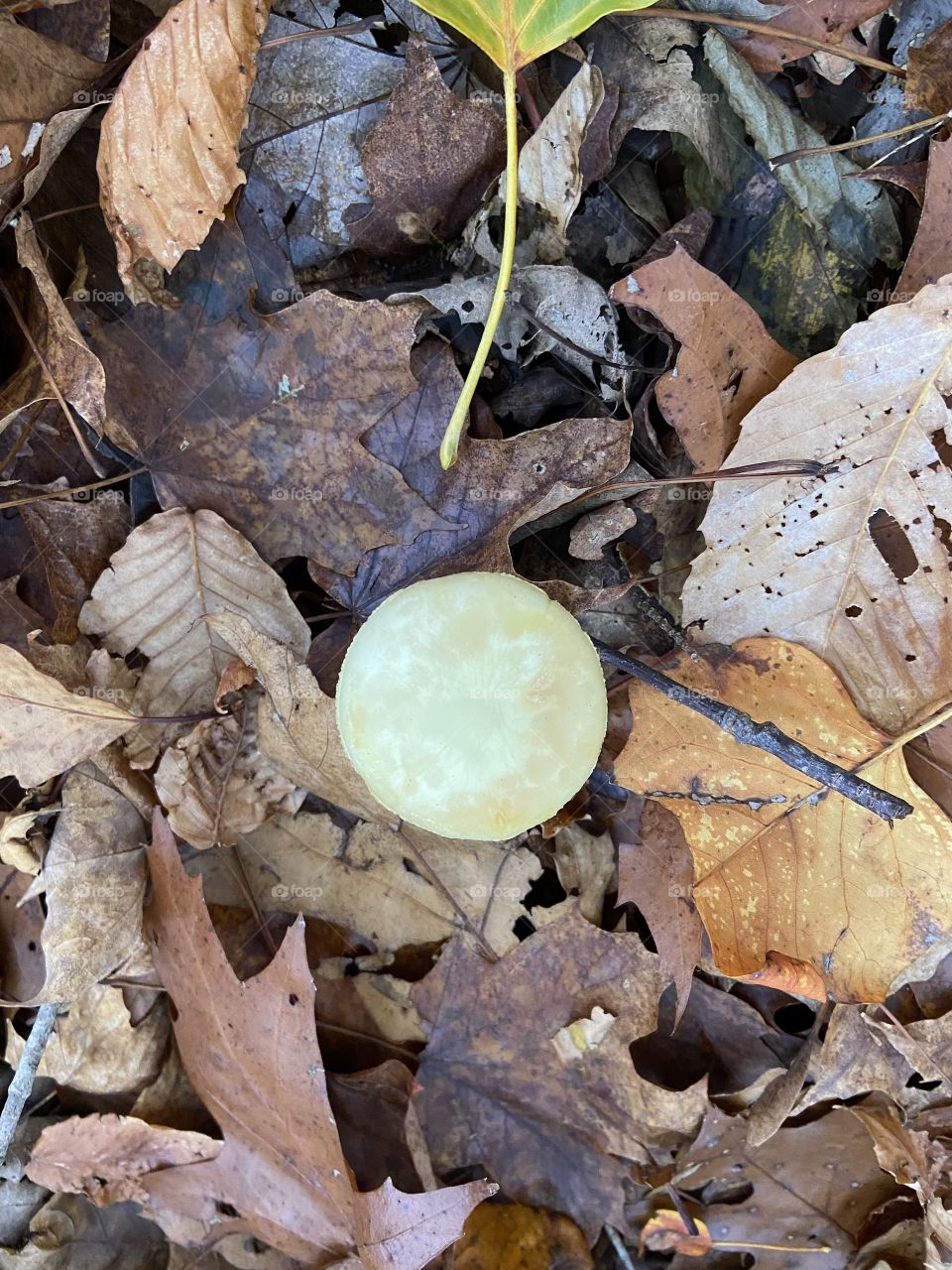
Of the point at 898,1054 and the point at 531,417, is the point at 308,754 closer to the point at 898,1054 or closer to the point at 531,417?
the point at 531,417

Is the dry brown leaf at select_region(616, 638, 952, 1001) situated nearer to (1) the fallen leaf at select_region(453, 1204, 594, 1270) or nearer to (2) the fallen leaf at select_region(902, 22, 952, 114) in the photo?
(1) the fallen leaf at select_region(453, 1204, 594, 1270)

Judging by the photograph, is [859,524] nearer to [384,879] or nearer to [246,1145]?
[384,879]

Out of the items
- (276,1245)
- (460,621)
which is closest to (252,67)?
(460,621)

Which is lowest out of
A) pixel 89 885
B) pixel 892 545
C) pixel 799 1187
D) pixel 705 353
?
pixel 799 1187

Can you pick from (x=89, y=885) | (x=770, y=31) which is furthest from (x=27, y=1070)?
(x=770, y=31)

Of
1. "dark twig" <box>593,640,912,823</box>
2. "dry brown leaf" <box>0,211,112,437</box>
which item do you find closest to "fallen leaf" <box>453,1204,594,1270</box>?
"dark twig" <box>593,640,912,823</box>
